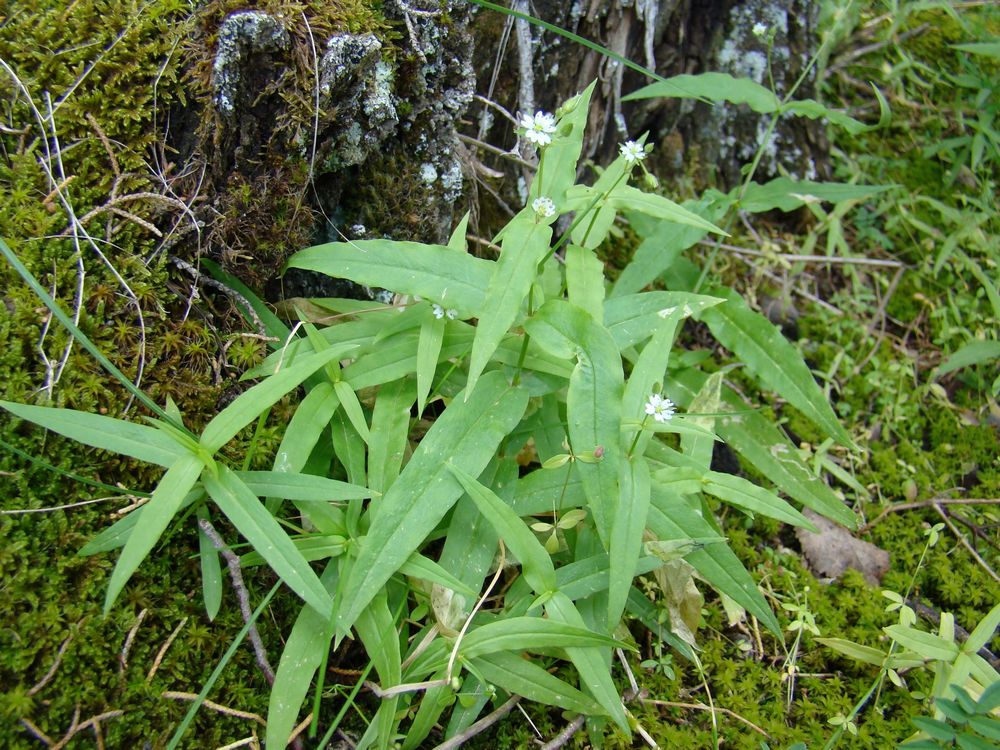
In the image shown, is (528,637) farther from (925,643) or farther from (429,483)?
(925,643)

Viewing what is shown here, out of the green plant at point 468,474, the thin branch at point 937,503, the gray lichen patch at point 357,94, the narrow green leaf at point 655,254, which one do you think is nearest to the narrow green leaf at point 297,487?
the green plant at point 468,474

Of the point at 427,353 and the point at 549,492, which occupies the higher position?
the point at 427,353

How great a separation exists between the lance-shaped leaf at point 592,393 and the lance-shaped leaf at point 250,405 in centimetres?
59

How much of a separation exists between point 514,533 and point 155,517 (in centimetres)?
79

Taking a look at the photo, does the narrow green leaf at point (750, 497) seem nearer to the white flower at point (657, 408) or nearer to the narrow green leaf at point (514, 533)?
the white flower at point (657, 408)

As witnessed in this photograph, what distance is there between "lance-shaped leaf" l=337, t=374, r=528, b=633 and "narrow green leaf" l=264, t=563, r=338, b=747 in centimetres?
12

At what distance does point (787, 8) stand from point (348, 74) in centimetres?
228

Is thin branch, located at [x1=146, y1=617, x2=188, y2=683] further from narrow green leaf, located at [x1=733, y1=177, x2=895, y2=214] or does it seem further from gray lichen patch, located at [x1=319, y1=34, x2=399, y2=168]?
narrow green leaf, located at [x1=733, y1=177, x2=895, y2=214]

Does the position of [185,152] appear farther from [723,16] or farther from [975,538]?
[975,538]

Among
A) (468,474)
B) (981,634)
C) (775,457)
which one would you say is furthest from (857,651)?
(468,474)

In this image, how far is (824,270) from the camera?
3.41 metres

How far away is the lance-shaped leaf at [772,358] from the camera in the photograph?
225cm

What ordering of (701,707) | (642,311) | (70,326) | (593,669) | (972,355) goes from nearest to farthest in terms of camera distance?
1. (70,326)
2. (593,669)
3. (701,707)
4. (642,311)
5. (972,355)

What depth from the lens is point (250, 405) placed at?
170cm
